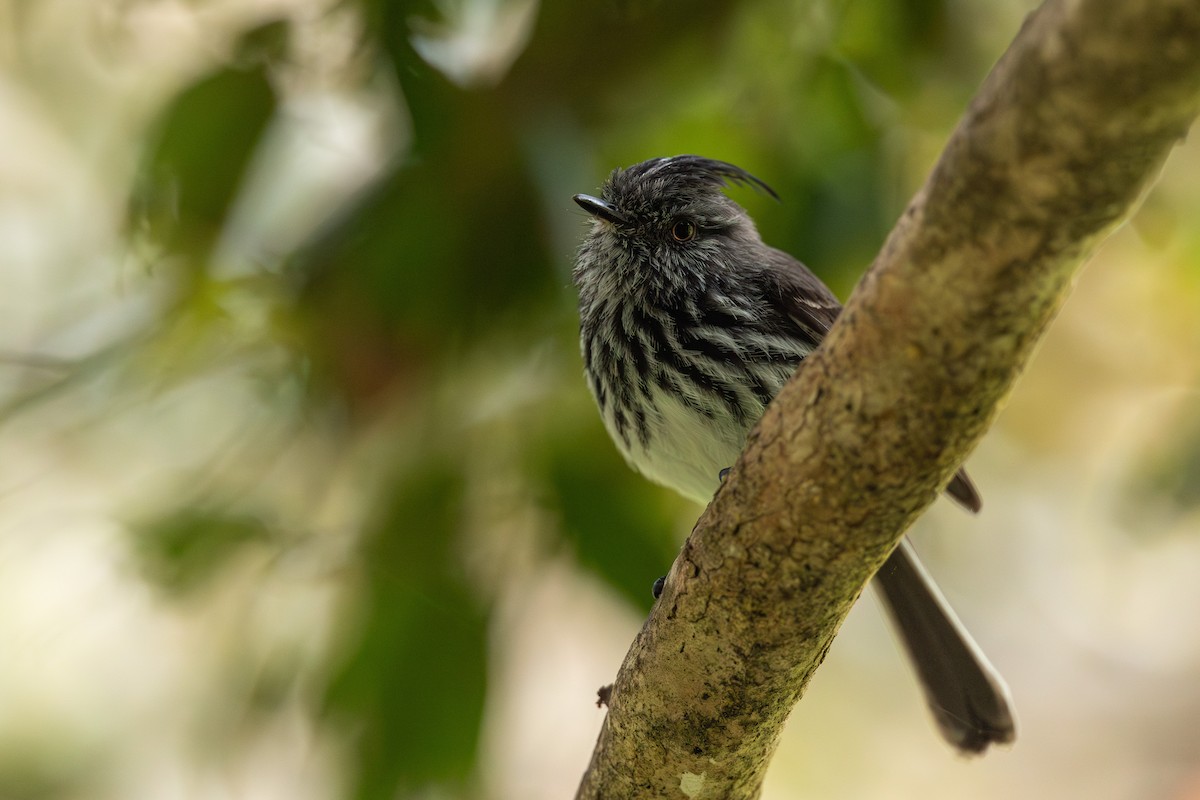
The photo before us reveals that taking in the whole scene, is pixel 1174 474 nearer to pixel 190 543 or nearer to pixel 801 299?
pixel 801 299

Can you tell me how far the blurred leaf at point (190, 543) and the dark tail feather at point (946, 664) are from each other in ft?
6.04

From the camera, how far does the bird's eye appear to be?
3383mm

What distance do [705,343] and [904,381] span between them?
135 centimetres

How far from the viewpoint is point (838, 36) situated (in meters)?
3.46

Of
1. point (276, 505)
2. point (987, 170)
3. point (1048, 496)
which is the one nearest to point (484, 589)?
point (276, 505)

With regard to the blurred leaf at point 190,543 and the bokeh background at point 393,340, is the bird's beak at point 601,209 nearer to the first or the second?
Answer: the bokeh background at point 393,340

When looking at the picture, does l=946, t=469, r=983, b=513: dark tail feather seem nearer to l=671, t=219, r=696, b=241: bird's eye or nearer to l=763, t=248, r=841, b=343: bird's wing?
l=763, t=248, r=841, b=343: bird's wing

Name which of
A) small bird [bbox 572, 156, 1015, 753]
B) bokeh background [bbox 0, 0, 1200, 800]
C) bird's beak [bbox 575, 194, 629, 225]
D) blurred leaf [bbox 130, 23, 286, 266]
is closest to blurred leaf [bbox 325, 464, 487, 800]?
bokeh background [bbox 0, 0, 1200, 800]

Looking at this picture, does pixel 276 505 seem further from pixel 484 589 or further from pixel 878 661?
pixel 878 661

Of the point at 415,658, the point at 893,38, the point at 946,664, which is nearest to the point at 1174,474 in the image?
the point at 946,664

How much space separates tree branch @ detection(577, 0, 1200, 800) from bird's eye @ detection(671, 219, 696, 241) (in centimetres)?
144

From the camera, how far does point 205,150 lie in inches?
133

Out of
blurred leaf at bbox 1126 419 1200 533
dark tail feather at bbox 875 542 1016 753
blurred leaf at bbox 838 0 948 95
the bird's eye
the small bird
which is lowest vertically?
dark tail feather at bbox 875 542 1016 753

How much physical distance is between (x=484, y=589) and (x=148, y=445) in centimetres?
121
